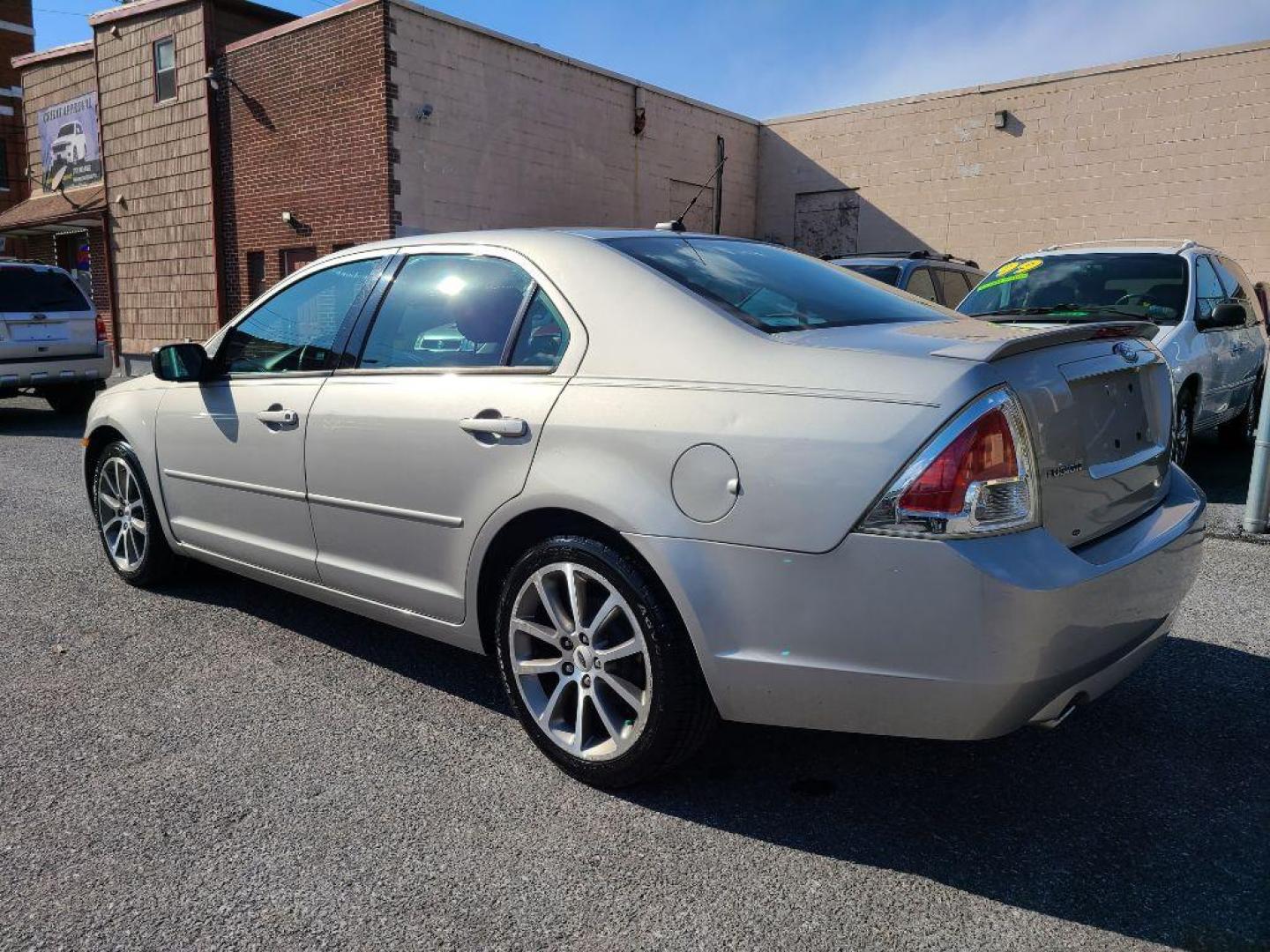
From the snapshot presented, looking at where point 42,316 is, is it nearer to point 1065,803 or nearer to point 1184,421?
point 1184,421

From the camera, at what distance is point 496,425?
9.68 ft

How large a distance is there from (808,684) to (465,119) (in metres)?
14.8

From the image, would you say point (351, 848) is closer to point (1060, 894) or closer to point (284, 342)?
point (1060, 894)

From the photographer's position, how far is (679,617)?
8.57 feet

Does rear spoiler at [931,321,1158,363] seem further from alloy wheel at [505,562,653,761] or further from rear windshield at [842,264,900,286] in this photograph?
rear windshield at [842,264,900,286]

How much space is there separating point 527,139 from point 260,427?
545 inches

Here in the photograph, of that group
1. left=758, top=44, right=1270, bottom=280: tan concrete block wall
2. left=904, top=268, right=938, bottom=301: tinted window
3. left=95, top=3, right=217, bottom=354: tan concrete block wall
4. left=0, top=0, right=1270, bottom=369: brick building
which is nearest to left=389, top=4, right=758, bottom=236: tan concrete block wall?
left=0, top=0, right=1270, bottom=369: brick building

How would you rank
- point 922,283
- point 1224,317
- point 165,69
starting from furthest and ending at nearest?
point 165,69, point 922,283, point 1224,317

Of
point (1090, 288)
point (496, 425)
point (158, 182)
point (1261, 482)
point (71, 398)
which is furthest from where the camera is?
point (158, 182)

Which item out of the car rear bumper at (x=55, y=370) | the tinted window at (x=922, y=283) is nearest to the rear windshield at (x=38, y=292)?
the car rear bumper at (x=55, y=370)

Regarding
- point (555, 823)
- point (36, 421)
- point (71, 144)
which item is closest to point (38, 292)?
point (36, 421)

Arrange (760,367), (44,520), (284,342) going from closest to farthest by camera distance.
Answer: (760,367), (284,342), (44,520)

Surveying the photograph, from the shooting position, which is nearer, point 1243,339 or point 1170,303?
point 1170,303

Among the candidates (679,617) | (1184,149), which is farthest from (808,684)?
(1184,149)
